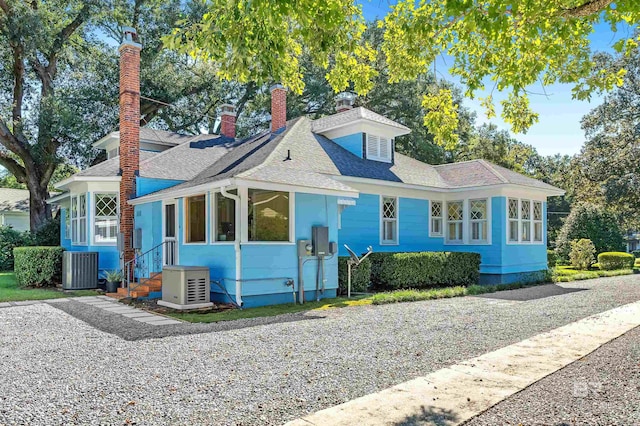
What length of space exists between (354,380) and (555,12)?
5976 millimetres

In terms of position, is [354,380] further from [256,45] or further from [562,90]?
[562,90]

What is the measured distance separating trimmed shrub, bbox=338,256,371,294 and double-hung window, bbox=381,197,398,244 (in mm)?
2704

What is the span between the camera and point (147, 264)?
1381 centimetres

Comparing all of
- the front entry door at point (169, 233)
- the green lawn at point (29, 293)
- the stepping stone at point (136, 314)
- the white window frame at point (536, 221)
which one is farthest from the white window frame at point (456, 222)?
the green lawn at point (29, 293)

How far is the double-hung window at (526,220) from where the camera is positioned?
16.7 meters

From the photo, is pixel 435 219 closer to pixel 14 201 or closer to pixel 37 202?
pixel 37 202

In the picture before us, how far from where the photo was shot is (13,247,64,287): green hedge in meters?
14.7

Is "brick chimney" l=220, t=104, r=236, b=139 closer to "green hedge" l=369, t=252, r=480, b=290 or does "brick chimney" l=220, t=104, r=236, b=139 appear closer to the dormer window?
the dormer window

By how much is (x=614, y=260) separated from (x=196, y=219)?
717 inches

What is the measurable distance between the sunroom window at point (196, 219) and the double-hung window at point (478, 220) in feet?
30.4

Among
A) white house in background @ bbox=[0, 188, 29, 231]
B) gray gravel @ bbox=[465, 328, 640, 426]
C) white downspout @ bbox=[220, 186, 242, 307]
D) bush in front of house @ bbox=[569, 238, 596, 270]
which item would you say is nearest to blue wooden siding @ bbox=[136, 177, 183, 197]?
white downspout @ bbox=[220, 186, 242, 307]

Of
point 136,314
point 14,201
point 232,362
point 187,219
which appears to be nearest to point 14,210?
point 14,201

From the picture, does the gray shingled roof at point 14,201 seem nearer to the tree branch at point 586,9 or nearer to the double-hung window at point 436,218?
the double-hung window at point 436,218

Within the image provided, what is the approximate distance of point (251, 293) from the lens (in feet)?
34.2
